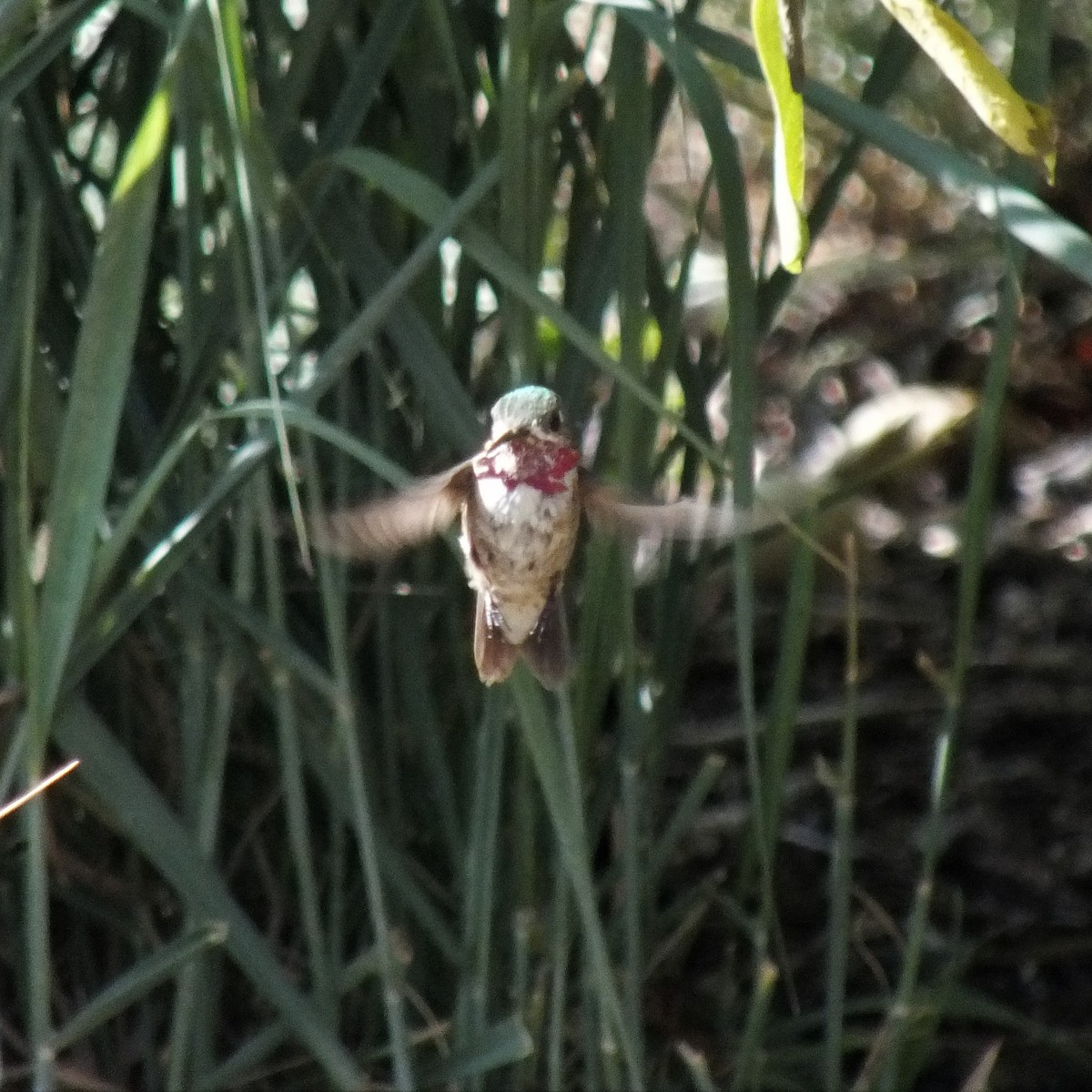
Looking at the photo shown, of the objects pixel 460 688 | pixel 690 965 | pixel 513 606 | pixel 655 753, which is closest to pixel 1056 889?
pixel 690 965

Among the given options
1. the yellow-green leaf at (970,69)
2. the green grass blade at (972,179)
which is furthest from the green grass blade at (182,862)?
the yellow-green leaf at (970,69)

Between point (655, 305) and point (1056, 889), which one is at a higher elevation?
point (655, 305)

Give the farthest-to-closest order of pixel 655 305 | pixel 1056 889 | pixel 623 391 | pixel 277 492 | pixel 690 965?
1. pixel 1056 889
2. pixel 690 965
3. pixel 277 492
4. pixel 655 305
5. pixel 623 391

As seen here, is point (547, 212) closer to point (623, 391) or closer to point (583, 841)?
point (623, 391)

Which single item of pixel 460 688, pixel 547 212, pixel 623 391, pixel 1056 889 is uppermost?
pixel 547 212

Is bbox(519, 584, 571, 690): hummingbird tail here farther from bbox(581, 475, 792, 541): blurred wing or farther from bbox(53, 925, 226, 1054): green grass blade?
bbox(53, 925, 226, 1054): green grass blade

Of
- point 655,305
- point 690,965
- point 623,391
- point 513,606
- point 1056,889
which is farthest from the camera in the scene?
point 1056,889

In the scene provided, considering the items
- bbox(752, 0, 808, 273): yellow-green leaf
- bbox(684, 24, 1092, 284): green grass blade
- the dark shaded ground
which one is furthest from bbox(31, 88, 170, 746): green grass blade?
the dark shaded ground
